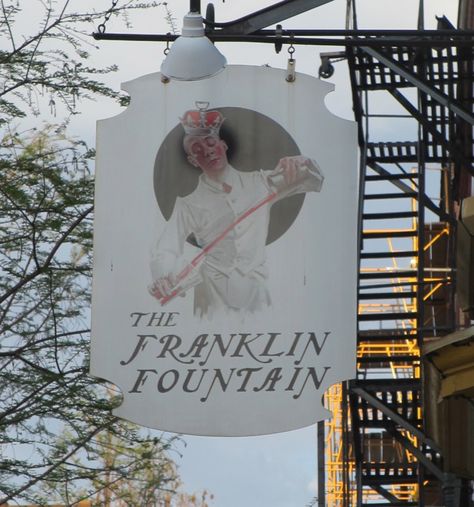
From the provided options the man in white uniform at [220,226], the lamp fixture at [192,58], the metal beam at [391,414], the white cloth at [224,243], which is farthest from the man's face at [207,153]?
the metal beam at [391,414]

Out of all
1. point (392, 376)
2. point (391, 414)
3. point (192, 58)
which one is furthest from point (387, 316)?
point (392, 376)

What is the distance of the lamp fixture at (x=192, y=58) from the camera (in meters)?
9.22

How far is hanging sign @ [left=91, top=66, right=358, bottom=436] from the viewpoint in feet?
30.4

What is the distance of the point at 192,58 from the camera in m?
9.21

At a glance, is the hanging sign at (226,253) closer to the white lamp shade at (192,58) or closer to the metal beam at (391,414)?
the white lamp shade at (192,58)

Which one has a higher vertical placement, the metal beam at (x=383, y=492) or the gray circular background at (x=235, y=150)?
the gray circular background at (x=235, y=150)

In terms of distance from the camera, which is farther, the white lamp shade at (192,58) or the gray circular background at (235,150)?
the gray circular background at (235,150)

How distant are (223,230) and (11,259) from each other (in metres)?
3.36

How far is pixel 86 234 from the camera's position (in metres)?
12.5

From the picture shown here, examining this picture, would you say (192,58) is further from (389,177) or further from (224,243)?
(389,177)

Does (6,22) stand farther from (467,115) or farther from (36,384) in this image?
(467,115)

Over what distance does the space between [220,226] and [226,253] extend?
0.22 metres

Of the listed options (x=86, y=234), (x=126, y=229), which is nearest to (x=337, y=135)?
(x=126, y=229)

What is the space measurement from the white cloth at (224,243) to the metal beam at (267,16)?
1206 mm
